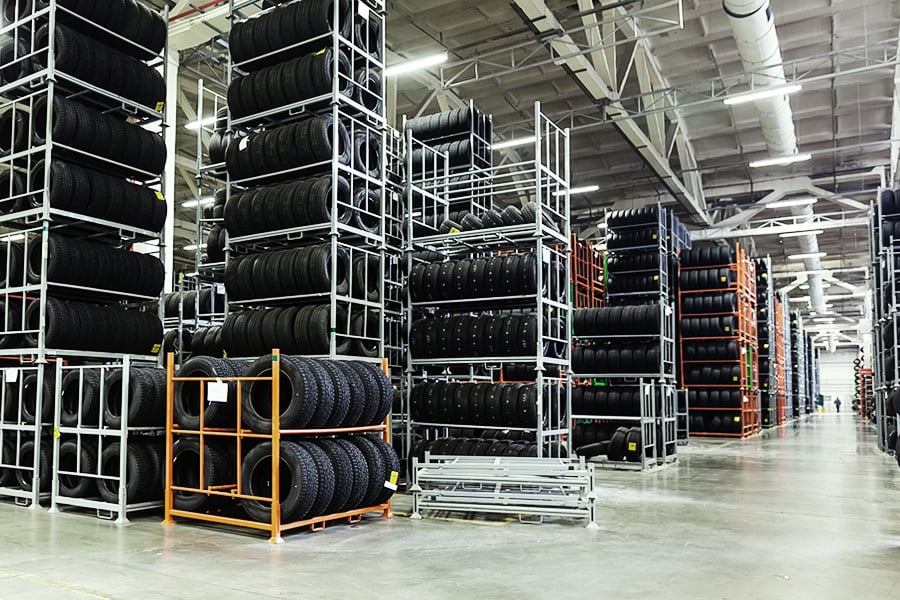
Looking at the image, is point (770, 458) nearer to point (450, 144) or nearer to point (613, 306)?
point (613, 306)

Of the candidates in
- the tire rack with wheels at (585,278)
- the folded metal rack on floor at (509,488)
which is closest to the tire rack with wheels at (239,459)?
the folded metal rack on floor at (509,488)

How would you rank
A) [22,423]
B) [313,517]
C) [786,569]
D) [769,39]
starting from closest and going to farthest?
[786,569]
[313,517]
[22,423]
[769,39]

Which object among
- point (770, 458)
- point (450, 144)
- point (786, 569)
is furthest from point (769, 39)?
point (786, 569)

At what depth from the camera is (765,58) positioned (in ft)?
50.2

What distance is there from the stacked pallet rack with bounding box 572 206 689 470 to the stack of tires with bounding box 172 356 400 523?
248 inches

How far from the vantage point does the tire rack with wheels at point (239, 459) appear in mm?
6758

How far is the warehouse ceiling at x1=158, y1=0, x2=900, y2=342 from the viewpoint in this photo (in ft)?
54.8

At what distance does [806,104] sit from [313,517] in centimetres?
1962

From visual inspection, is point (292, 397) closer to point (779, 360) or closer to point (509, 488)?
point (509, 488)

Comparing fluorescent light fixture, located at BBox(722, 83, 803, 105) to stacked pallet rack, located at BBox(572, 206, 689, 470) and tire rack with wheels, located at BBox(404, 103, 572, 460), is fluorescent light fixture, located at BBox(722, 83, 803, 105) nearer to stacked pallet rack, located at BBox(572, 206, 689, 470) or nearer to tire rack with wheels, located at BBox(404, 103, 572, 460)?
stacked pallet rack, located at BBox(572, 206, 689, 470)

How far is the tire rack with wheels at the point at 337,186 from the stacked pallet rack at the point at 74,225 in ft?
4.00

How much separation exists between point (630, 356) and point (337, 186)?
26.1 feet

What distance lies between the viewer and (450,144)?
43.5ft

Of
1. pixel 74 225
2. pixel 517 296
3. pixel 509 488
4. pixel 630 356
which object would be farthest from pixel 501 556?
pixel 630 356
